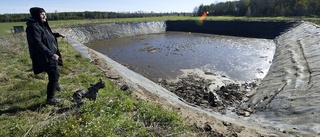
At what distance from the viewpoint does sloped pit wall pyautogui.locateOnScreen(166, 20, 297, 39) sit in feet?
113

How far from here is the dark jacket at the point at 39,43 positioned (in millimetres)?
4418

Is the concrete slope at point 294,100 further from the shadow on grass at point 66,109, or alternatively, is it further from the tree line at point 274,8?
the tree line at point 274,8

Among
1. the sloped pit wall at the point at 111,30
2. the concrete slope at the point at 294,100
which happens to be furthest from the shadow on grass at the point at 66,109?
the sloped pit wall at the point at 111,30

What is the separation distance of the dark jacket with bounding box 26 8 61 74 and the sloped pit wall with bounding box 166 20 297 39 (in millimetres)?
33890

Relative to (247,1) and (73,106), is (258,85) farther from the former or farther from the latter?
(247,1)

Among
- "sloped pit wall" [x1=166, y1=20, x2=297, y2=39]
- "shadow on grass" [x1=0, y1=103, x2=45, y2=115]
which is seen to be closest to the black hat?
"shadow on grass" [x1=0, y1=103, x2=45, y2=115]

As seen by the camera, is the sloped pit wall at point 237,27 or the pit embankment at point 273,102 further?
the sloped pit wall at point 237,27

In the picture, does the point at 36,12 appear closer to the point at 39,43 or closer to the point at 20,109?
the point at 39,43

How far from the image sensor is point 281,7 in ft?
182

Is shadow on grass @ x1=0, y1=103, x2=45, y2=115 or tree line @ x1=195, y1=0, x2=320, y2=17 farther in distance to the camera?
tree line @ x1=195, y1=0, x2=320, y2=17

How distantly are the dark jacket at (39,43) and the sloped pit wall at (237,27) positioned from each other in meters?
33.9

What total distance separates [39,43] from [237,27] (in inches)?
1579

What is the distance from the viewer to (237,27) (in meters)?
40.6

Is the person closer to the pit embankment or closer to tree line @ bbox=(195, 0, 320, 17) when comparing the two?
the pit embankment
